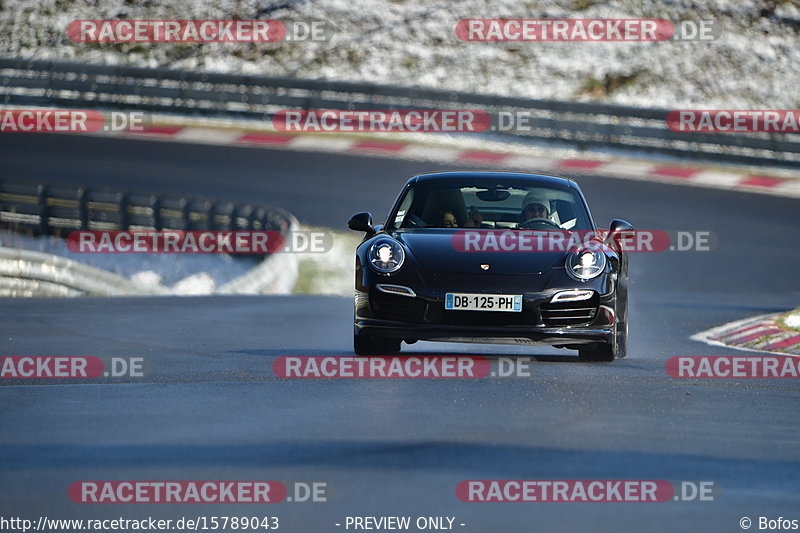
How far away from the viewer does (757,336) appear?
39.6 ft

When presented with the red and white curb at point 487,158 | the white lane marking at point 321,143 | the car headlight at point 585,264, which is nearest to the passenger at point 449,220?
the car headlight at point 585,264

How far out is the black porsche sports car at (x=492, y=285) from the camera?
29.3ft

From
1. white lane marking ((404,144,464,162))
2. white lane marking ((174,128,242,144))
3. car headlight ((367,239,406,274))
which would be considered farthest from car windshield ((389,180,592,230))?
white lane marking ((174,128,242,144))

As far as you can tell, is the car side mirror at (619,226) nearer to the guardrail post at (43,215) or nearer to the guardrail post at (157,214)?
the guardrail post at (157,214)

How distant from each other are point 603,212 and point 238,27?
1796 cm

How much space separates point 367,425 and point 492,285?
2.30 metres

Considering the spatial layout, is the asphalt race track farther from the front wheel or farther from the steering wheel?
the steering wheel

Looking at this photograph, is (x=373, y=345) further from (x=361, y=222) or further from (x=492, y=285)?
(x=492, y=285)

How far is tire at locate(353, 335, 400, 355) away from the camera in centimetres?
958

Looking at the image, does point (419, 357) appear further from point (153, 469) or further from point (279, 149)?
point (279, 149)

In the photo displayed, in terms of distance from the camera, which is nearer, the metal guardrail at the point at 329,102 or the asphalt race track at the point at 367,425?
the asphalt race track at the point at 367,425

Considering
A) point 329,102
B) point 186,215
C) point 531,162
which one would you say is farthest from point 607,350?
point 329,102

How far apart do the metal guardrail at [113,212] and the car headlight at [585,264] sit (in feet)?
32.8

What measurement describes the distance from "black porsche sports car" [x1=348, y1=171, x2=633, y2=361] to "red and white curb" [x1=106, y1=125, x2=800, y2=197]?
578 inches
